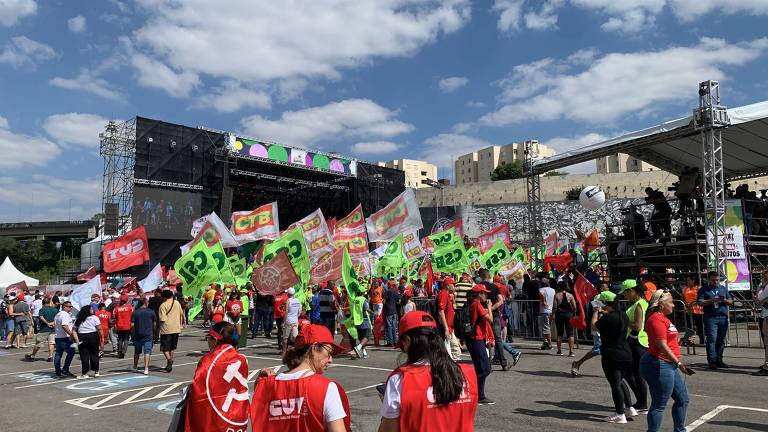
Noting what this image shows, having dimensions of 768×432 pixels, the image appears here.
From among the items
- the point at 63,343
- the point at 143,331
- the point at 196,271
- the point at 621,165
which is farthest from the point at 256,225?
the point at 621,165

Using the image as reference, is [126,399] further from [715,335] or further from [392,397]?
[715,335]

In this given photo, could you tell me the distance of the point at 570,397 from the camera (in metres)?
7.65

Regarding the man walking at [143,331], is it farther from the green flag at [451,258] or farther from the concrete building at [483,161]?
the concrete building at [483,161]

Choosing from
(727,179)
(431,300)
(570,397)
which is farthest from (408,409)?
(727,179)

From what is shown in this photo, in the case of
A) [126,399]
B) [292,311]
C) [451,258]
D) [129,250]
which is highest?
[129,250]

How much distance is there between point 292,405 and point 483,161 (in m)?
133

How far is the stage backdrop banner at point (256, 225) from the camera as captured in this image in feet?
69.3

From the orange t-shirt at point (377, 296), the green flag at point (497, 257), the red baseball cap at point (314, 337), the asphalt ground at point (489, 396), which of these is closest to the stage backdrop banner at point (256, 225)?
the orange t-shirt at point (377, 296)

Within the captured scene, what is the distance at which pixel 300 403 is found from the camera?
2.67 m

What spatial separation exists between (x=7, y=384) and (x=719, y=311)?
41.0 feet

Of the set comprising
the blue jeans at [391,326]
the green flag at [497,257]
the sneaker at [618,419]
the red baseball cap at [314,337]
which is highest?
the green flag at [497,257]

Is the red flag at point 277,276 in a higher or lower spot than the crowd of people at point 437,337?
higher

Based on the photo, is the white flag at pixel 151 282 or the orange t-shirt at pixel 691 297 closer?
the orange t-shirt at pixel 691 297

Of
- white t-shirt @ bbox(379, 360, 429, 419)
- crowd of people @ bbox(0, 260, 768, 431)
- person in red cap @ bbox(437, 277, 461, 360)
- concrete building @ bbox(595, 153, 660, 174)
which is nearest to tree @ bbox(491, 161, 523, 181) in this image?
concrete building @ bbox(595, 153, 660, 174)
